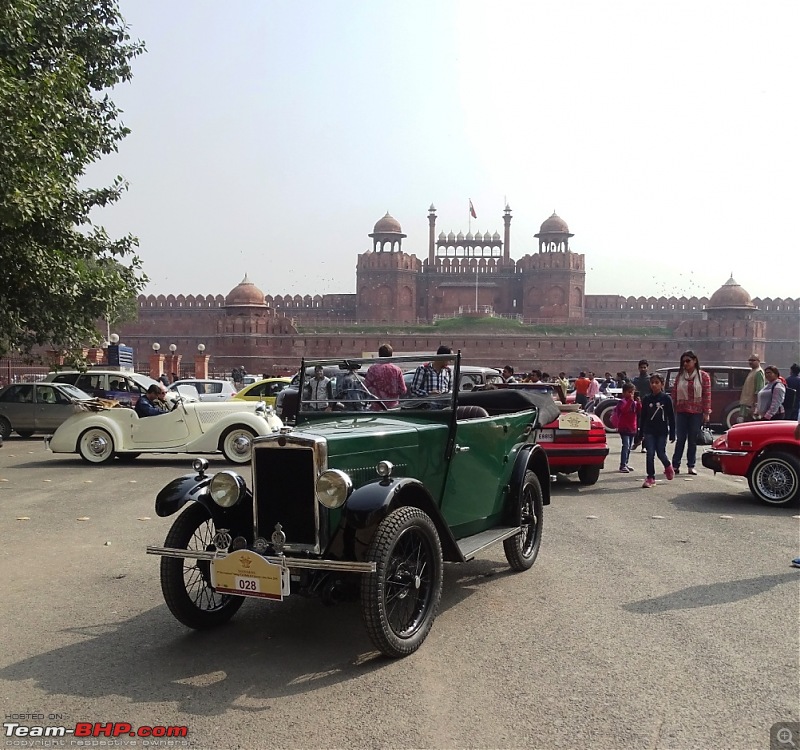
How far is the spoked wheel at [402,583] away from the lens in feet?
11.0

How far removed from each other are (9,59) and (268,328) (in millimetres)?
43949

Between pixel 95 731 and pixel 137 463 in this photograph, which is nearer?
pixel 95 731

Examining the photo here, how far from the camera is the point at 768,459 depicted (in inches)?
305

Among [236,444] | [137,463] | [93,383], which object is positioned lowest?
[137,463]

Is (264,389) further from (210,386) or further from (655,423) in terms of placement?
(655,423)

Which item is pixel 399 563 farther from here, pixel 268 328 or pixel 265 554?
pixel 268 328

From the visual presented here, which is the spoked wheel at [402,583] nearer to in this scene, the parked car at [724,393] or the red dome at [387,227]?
the parked car at [724,393]

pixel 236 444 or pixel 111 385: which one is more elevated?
pixel 111 385

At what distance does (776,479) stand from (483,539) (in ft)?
15.0

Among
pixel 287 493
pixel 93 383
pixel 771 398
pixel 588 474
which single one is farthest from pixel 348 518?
pixel 93 383

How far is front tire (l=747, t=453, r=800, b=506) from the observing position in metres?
7.61

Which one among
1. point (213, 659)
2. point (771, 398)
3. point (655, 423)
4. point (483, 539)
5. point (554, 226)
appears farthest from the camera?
point (554, 226)

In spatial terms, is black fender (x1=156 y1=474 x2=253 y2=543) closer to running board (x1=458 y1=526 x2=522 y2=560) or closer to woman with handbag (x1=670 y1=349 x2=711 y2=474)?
running board (x1=458 y1=526 x2=522 y2=560)

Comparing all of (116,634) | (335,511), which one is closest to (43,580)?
(116,634)
